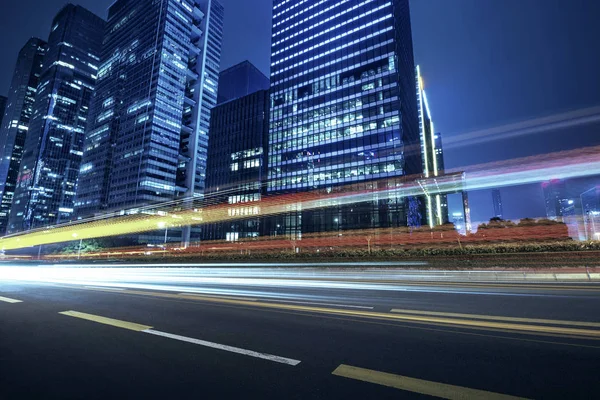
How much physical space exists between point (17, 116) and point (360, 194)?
8467 inches

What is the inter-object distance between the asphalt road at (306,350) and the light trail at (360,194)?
16.0 m

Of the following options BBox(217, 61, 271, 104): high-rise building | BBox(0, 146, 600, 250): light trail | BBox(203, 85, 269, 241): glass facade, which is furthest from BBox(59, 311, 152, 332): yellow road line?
BBox(217, 61, 271, 104): high-rise building

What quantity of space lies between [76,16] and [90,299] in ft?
744

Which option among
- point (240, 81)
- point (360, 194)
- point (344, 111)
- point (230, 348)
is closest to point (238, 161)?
point (344, 111)

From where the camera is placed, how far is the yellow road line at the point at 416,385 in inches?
118

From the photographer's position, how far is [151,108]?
116438mm

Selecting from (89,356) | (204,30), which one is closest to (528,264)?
(89,356)

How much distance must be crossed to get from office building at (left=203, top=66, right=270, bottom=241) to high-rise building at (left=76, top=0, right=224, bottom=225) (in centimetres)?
2052

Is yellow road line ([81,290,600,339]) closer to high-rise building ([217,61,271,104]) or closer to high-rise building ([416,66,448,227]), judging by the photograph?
high-rise building ([416,66,448,227])

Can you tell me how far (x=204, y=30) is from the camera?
474 feet

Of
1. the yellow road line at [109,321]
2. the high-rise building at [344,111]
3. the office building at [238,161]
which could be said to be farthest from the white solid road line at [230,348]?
the office building at [238,161]

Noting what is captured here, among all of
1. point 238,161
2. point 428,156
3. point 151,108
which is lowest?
point 238,161

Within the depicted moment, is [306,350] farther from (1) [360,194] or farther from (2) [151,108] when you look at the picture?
(2) [151,108]

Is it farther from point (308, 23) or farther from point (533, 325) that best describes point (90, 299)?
point (308, 23)
